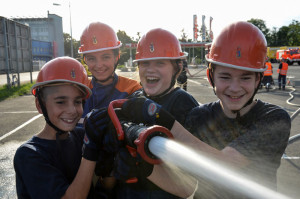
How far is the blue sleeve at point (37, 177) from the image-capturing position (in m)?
1.63

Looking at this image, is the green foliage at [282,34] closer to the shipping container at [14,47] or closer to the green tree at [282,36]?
the green tree at [282,36]

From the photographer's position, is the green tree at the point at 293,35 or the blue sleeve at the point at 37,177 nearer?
the blue sleeve at the point at 37,177

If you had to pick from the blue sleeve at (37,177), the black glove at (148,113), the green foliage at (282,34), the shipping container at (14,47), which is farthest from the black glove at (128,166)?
the green foliage at (282,34)

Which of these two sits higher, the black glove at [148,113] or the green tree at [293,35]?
the green tree at [293,35]

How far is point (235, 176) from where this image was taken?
625 millimetres

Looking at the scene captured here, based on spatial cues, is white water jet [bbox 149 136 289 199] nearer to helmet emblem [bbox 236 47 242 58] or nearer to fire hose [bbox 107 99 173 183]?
fire hose [bbox 107 99 173 183]

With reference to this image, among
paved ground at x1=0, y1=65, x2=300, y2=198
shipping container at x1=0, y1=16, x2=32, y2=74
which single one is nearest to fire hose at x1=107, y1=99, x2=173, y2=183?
paved ground at x1=0, y1=65, x2=300, y2=198

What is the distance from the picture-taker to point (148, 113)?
113 cm

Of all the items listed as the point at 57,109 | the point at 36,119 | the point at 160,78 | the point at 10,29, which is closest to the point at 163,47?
the point at 160,78

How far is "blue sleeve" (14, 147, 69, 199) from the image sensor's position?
163cm

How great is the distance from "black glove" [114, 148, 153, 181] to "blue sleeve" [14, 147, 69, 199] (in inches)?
23.0

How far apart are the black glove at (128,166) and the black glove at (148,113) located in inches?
6.4

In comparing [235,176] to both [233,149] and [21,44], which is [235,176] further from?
[21,44]

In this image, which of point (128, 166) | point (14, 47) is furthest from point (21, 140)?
point (14, 47)
